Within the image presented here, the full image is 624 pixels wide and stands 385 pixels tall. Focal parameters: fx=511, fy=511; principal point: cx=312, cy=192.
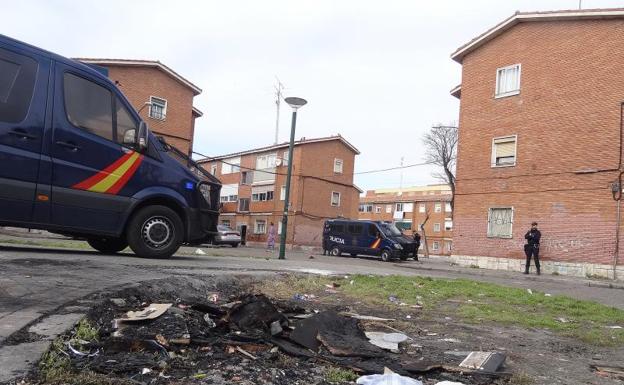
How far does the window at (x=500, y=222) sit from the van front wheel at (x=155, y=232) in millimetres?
15938

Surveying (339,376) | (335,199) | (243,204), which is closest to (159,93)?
(335,199)

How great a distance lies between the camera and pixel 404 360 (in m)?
3.65

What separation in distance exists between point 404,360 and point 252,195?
1770 inches

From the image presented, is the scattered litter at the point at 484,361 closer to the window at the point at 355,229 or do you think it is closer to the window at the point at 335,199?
the window at the point at 355,229

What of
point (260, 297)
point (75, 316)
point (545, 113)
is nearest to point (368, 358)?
point (260, 297)

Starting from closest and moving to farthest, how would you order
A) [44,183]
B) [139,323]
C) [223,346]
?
[223,346]
[139,323]
[44,183]

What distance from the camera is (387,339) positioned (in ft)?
13.9

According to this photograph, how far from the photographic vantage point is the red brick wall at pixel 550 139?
59.5ft

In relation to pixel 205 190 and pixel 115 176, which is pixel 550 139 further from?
pixel 115 176

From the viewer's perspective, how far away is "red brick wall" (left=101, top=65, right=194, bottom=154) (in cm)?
2997

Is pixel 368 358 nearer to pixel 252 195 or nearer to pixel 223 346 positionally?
pixel 223 346

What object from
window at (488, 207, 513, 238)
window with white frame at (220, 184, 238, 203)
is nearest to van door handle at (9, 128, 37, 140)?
window at (488, 207, 513, 238)

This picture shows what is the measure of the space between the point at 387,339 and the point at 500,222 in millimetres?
18292

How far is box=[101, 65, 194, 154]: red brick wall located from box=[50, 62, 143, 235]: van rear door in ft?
73.5
